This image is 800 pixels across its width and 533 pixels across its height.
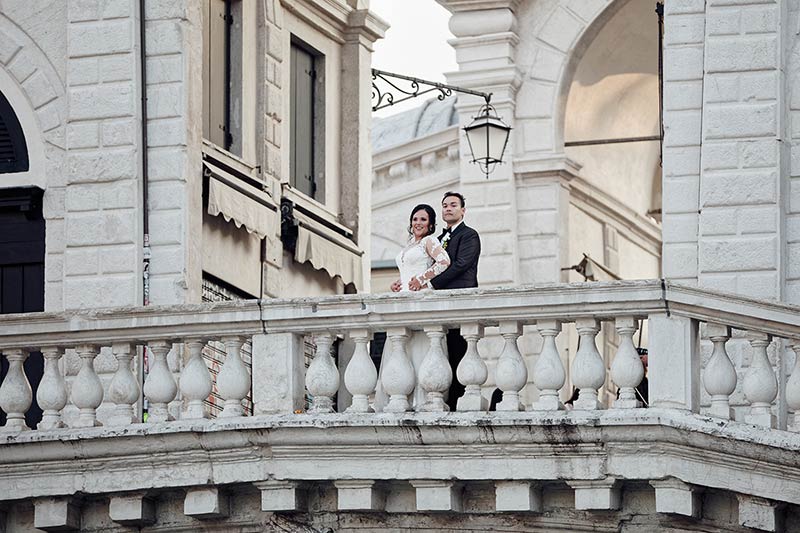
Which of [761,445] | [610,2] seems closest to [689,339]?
[761,445]

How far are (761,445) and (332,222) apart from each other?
10945 millimetres

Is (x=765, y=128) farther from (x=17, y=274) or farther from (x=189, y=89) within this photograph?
(x=17, y=274)

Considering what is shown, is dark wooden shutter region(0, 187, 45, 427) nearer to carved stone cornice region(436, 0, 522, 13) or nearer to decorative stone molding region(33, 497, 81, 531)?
decorative stone molding region(33, 497, 81, 531)

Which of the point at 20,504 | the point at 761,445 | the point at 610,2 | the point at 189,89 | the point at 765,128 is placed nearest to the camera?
the point at 761,445

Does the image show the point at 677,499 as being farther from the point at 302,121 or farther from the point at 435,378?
the point at 302,121

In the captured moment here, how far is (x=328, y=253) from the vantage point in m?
29.8

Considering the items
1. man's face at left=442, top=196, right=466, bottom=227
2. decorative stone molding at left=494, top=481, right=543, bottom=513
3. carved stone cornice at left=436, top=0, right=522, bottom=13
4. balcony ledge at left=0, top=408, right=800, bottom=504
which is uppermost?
carved stone cornice at left=436, top=0, right=522, bottom=13

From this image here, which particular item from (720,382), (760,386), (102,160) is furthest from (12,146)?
(760,386)

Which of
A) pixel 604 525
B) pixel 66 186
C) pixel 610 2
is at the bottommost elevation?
pixel 604 525

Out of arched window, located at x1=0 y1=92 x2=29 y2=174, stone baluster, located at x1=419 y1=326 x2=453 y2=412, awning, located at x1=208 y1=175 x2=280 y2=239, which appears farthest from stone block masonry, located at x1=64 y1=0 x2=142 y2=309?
stone baluster, located at x1=419 y1=326 x2=453 y2=412

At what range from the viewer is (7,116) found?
1011 inches

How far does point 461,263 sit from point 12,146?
5495 millimetres

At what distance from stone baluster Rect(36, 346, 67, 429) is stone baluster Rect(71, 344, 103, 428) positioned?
0.41 feet

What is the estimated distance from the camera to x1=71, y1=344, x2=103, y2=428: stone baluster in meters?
22.0
